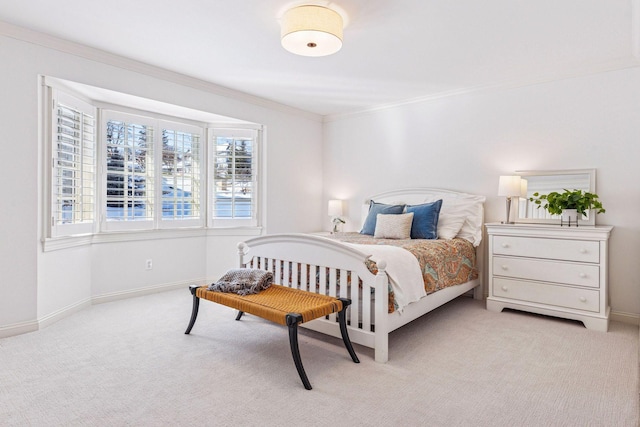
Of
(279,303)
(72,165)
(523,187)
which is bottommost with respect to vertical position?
(279,303)

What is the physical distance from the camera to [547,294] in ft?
11.3

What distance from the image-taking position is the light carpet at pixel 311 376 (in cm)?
191

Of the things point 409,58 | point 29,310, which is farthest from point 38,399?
point 409,58

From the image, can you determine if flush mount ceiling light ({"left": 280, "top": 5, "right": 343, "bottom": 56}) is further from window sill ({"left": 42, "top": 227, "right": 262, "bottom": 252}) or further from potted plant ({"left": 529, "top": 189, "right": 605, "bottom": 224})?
window sill ({"left": 42, "top": 227, "right": 262, "bottom": 252})

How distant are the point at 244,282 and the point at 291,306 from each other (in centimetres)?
58

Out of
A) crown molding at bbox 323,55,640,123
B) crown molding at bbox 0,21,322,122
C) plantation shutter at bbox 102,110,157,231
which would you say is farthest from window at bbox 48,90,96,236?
crown molding at bbox 323,55,640,123

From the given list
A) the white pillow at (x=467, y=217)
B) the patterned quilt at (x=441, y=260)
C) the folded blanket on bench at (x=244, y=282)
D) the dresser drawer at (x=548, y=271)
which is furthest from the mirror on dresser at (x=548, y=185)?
the folded blanket on bench at (x=244, y=282)

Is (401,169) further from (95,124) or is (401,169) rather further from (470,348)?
(95,124)

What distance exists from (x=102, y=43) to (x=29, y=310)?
92.2 inches

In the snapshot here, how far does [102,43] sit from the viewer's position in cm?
325

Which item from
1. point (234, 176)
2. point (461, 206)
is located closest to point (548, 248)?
point (461, 206)

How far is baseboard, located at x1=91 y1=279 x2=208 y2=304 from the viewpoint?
395 centimetres

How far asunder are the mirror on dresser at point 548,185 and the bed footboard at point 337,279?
7.49ft

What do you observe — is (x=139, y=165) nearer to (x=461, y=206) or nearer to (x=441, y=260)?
(x=441, y=260)
